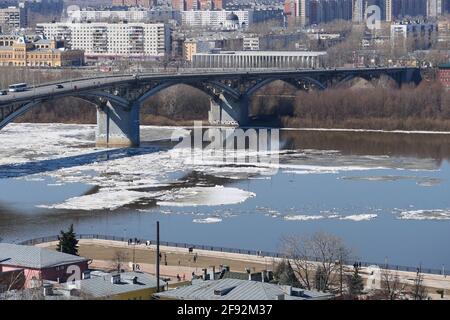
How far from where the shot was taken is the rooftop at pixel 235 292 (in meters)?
10.7

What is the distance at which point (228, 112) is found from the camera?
3716 cm

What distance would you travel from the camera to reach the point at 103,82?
31891mm

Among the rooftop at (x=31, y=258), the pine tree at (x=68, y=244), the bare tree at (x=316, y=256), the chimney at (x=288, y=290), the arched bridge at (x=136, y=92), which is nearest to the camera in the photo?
the chimney at (x=288, y=290)

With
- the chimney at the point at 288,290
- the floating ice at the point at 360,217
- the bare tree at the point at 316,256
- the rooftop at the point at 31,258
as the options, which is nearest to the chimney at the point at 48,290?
the chimney at the point at 288,290

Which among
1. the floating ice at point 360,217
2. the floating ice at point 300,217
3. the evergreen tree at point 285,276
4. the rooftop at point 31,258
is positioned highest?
the rooftop at point 31,258

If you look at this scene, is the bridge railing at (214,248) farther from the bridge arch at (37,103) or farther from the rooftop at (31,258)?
the bridge arch at (37,103)

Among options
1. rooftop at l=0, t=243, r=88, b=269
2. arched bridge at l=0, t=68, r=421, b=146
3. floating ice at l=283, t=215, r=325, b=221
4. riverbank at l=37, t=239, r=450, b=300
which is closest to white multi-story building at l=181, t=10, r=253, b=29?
arched bridge at l=0, t=68, r=421, b=146

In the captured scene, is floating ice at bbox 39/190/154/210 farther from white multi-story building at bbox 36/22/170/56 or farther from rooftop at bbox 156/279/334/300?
white multi-story building at bbox 36/22/170/56

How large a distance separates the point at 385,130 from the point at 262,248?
19333 mm

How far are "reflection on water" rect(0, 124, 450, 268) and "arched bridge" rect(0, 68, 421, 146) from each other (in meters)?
0.84

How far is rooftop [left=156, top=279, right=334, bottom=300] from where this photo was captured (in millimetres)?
10656

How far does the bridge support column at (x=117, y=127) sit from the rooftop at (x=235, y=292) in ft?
66.6

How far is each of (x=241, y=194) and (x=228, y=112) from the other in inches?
562
